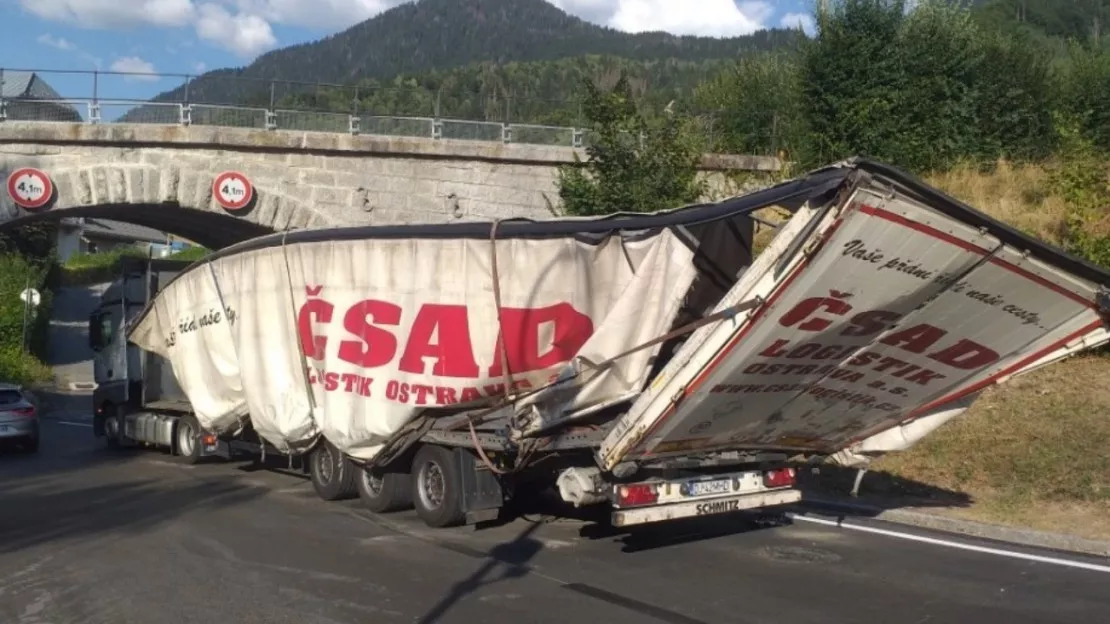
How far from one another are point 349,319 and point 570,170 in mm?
10713

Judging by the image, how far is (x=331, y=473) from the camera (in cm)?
1310

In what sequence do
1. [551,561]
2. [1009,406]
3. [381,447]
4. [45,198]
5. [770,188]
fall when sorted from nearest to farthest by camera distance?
[770,188] → [551,561] → [381,447] → [1009,406] → [45,198]

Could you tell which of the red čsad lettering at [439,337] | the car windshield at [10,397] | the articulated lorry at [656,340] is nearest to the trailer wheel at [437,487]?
the articulated lorry at [656,340]

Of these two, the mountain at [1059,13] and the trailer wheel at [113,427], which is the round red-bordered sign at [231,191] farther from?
the mountain at [1059,13]

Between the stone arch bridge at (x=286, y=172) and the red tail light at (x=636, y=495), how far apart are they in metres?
Answer: 17.4

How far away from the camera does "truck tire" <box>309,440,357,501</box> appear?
12.9 meters

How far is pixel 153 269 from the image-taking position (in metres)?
18.7

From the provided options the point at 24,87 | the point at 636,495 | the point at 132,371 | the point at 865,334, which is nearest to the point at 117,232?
the point at 24,87

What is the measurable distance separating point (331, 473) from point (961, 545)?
6875 mm

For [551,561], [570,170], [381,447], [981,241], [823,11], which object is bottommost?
[551,561]

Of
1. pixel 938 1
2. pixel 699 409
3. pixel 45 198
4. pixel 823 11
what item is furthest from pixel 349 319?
pixel 938 1

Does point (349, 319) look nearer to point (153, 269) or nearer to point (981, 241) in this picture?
point (981, 241)

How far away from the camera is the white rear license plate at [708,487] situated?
377 inches

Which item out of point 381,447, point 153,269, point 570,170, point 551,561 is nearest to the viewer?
point 551,561
